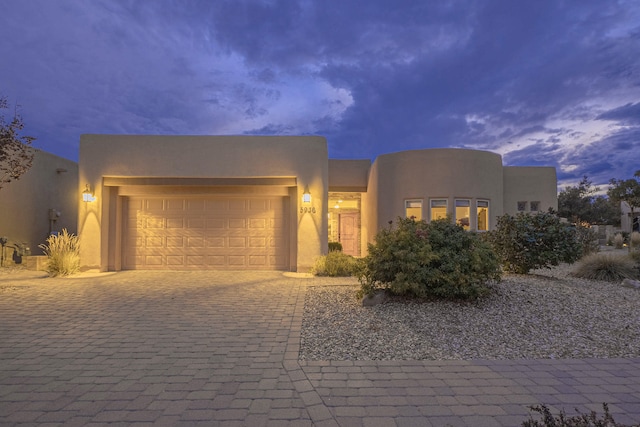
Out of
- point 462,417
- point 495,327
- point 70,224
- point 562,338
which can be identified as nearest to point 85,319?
point 462,417

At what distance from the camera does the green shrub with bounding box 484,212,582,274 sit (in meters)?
7.26

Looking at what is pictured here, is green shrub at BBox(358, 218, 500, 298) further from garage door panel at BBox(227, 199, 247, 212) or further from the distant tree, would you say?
the distant tree

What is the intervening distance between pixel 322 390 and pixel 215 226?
8.22m

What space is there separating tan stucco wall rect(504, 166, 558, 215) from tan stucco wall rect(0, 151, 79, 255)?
18693 mm

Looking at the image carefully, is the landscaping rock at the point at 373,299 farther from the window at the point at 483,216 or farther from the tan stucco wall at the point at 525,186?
the tan stucco wall at the point at 525,186

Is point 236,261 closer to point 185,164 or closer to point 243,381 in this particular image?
point 185,164

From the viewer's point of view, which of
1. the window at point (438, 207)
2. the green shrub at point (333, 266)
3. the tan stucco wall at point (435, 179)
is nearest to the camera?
the green shrub at point (333, 266)

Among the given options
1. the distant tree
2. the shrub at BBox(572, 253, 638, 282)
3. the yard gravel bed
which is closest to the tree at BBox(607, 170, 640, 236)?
the distant tree

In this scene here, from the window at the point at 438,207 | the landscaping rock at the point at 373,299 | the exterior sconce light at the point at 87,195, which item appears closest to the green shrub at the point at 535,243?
the landscaping rock at the point at 373,299

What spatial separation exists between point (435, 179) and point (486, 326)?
8.88 meters

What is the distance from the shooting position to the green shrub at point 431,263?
5359 millimetres

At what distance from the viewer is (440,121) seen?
26.3 m

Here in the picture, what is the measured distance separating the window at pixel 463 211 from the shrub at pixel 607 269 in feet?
15.9

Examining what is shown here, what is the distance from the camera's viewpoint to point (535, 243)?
7.44 meters
